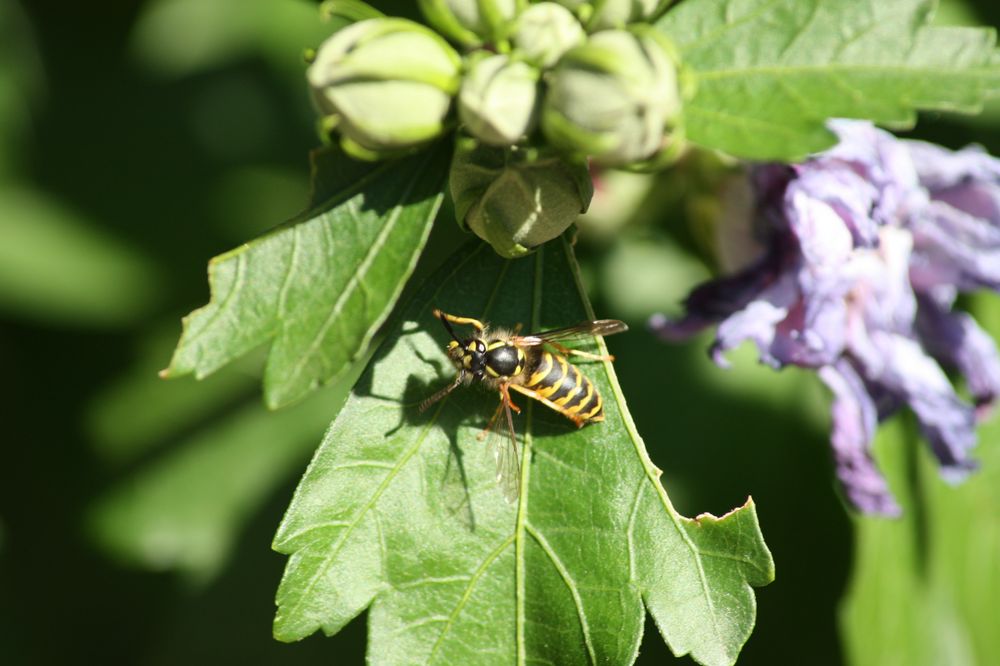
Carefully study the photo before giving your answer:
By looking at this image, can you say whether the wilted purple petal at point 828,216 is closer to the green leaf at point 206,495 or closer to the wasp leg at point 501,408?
the wasp leg at point 501,408

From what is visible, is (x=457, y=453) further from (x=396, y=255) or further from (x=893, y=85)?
(x=893, y=85)

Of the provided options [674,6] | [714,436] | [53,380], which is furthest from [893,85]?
[53,380]

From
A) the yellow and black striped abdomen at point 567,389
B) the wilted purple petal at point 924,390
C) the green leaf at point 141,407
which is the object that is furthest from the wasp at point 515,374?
the green leaf at point 141,407

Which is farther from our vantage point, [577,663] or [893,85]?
[577,663]

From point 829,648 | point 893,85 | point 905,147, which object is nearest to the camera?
point 893,85

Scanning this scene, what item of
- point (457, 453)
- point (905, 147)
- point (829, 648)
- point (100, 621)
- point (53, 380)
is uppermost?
point (905, 147)

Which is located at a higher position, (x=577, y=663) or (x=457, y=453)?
(x=457, y=453)
